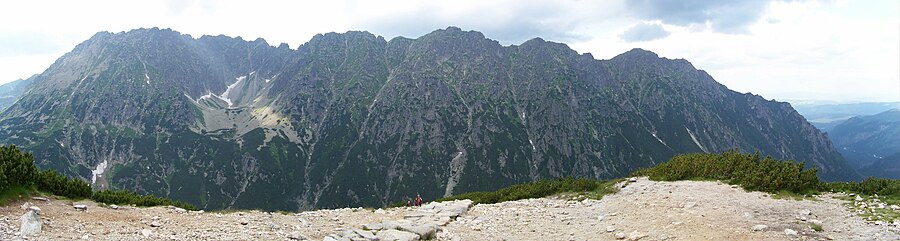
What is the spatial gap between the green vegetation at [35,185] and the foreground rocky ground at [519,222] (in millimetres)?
1112

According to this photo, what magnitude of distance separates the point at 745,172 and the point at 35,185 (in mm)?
36871

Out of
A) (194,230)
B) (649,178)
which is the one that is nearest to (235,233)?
(194,230)

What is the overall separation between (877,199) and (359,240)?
81.0ft

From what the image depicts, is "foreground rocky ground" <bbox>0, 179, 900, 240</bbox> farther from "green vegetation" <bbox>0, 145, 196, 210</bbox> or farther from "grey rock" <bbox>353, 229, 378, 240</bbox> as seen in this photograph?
"green vegetation" <bbox>0, 145, 196, 210</bbox>

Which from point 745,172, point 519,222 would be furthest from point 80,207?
point 745,172

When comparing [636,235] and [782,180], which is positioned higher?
[782,180]

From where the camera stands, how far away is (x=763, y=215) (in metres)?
19.0

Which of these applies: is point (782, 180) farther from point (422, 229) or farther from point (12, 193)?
point (12, 193)

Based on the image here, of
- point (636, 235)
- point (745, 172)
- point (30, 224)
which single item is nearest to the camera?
point (30, 224)

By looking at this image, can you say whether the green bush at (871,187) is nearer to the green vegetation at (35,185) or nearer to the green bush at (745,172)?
the green bush at (745,172)

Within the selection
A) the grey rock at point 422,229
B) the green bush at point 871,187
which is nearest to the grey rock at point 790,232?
the green bush at point 871,187

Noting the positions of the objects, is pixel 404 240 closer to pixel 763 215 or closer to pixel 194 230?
pixel 194 230

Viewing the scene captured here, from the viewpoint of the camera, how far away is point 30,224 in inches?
558

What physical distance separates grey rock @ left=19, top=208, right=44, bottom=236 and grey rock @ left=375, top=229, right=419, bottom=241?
11.0 m
